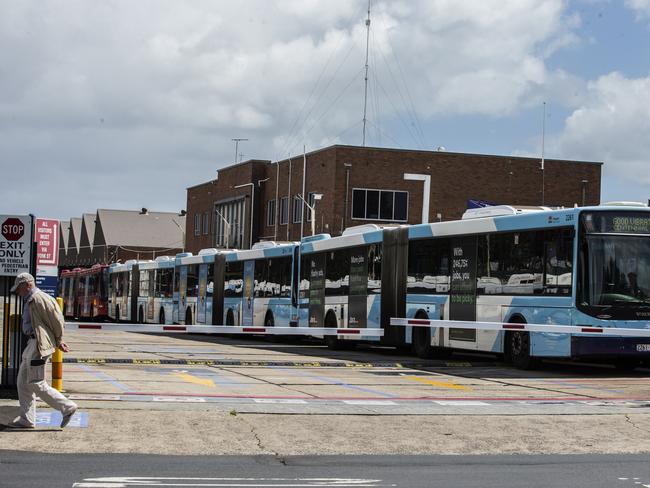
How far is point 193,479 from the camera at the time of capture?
9.42 meters

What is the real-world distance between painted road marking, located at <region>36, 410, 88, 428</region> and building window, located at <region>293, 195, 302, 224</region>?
5200 centimetres

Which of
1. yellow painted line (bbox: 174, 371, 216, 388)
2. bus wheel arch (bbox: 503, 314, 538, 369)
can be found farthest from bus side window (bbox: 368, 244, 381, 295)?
yellow painted line (bbox: 174, 371, 216, 388)

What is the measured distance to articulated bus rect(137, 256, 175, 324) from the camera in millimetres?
46906

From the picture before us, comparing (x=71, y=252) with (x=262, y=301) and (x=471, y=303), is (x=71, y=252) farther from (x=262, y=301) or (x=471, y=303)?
(x=471, y=303)

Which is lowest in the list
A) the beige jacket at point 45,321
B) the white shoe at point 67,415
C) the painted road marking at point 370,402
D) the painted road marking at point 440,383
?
the painted road marking at point 370,402

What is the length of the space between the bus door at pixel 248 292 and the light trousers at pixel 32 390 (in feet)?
81.7

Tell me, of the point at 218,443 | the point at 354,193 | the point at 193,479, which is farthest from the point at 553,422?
the point at 354,193

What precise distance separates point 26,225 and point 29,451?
4428 mm

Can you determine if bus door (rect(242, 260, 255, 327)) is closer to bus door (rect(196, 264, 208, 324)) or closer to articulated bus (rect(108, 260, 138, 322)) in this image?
bus door (rect(196, 264, 208, 324))

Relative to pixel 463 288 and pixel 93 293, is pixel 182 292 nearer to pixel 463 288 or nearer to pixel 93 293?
pixel 93 293

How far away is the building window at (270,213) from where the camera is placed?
70750mm

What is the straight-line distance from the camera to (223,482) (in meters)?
9.32

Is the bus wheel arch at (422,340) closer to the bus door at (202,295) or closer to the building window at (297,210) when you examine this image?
the bus door at (202,295)

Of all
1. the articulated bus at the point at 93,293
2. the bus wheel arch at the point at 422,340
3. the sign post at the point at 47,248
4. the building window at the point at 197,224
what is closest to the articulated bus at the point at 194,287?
the bus wheel arch at the point at 422,340
